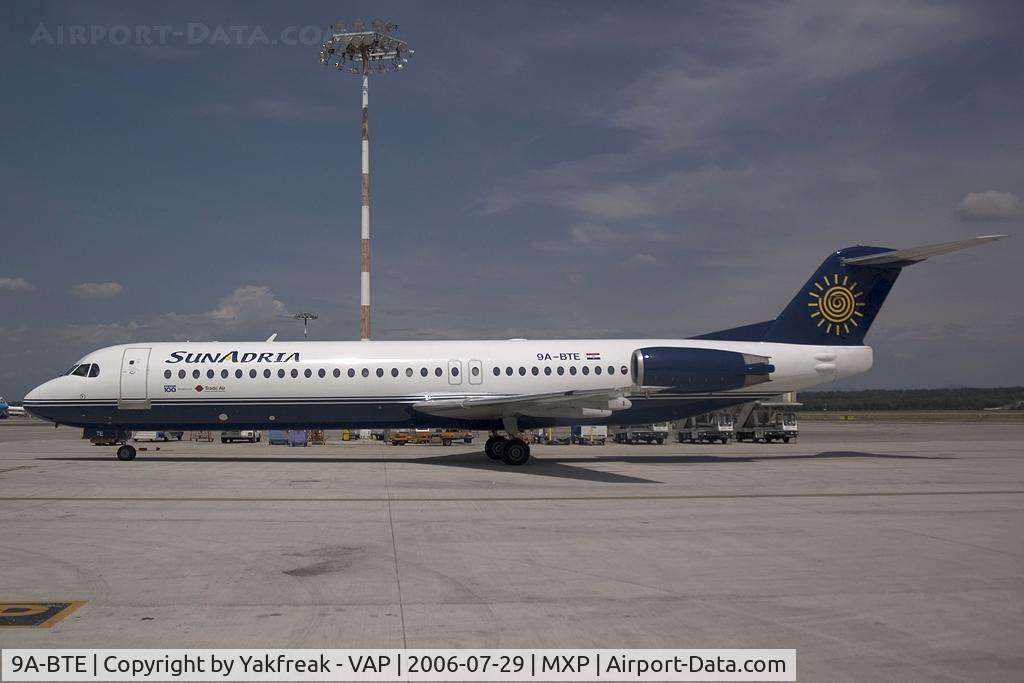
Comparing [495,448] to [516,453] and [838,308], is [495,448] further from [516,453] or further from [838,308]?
[838,308]

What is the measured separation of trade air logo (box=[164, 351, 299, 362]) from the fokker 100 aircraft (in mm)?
34

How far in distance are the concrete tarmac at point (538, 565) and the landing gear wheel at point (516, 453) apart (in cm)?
365

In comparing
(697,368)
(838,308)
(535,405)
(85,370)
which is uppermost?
(838,308)

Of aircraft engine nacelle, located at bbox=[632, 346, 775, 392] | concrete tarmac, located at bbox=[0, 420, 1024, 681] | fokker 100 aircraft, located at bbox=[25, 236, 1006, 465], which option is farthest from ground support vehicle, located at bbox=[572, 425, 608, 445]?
concrete tarmac, located at bbox=[0, 420, 1024, 681]

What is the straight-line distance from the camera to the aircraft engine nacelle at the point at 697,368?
21.3 m

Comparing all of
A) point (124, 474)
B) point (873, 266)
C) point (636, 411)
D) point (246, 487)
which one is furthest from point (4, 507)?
point (873, 266)

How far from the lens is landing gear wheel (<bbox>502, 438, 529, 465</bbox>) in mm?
21438

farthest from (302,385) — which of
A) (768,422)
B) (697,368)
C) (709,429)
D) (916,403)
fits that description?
(916,403)

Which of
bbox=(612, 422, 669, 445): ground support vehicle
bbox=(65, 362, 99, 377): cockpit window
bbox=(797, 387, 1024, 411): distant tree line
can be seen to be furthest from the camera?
bbox=(797, 387, 1024, 411): distant tree line

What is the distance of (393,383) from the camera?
22.2m

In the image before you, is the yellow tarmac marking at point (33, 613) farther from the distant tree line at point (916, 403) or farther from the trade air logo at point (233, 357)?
the distant tree line at point (916, 403)

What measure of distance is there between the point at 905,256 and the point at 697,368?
7571 millimetres

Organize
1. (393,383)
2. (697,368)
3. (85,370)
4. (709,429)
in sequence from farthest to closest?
(709,429) → (85,370) → (393,383) → (697,368)

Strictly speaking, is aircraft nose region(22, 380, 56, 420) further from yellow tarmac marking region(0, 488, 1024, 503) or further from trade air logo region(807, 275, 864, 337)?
trade air logo region(807, 275, 864, 337)
